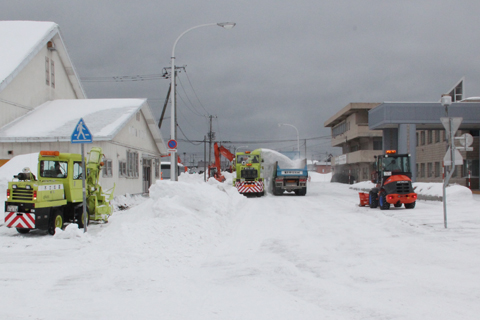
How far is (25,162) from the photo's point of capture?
19.5 metres

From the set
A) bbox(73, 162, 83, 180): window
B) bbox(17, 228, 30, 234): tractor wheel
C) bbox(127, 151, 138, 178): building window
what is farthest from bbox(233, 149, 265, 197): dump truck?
bbox(17, 228, 30, 234): tractor wheel

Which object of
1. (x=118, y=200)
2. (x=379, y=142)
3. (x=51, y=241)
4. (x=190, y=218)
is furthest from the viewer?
(x=379, y=142)

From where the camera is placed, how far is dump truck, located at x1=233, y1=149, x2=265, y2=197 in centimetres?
2981

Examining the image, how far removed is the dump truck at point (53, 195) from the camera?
11.5 meters

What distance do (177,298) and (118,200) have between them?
713 inches

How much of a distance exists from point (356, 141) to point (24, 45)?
154 ft

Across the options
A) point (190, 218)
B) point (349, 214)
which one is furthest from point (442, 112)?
point (190, 218)

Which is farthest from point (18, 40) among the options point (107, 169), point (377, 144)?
point (377, 144)

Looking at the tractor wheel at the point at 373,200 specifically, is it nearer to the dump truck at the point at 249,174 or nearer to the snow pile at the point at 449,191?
the snow pile at the point at 449,191

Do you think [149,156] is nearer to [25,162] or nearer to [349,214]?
[25,162]

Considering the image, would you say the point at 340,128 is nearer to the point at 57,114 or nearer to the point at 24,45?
the point at 57,114

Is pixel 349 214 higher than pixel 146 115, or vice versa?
pixel 146 115

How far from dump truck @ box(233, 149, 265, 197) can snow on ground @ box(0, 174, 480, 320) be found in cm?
1630

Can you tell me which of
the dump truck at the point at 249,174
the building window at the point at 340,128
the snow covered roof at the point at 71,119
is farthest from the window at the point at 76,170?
the building window at the point at 340,128
